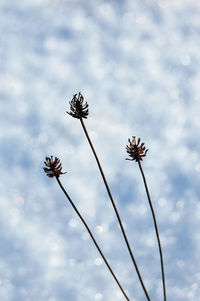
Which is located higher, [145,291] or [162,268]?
[162,268]

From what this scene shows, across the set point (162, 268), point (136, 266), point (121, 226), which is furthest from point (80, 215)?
point (162, 268)

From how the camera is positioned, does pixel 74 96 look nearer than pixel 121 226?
No

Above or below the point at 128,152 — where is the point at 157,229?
below

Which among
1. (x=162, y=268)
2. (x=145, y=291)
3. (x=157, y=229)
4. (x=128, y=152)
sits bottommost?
(x=145, y=291)

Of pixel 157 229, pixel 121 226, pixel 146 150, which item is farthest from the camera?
pixel 146 150

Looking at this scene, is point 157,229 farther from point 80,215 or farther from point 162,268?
point 80,215

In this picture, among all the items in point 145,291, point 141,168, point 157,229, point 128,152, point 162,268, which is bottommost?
point 145,291

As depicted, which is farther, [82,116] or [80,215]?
[82,116]

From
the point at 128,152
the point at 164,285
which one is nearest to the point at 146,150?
the point at 128,152

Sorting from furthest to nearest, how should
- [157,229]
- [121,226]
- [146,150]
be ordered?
[146,150]
[157,229]
[121,226]

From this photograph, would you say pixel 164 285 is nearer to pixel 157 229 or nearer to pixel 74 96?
pixel 157 229
